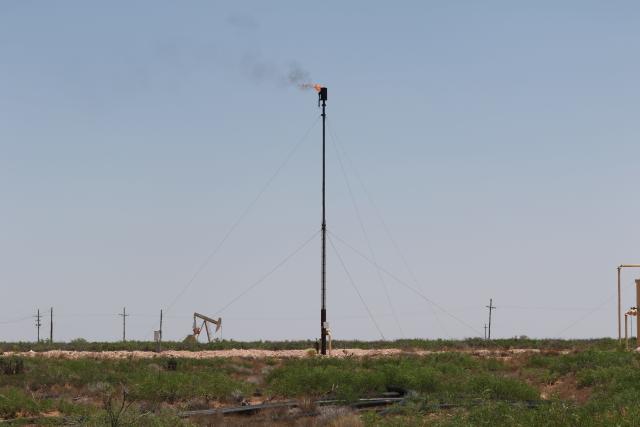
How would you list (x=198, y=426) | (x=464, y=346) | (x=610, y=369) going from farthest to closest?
(x=464, y=346), (x=610, y=369), (x=198, y=426)

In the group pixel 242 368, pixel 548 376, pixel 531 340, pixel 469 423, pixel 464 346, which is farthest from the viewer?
pixel 531 340

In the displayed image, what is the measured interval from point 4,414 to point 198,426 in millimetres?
7720

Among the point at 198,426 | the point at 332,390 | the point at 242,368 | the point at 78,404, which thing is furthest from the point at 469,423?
the point at 242,368

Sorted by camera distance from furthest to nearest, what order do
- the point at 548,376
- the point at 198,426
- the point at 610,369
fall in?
the point at 548,376, the point at 610,369, the point at 198,426

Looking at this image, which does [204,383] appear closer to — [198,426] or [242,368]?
[242,368]

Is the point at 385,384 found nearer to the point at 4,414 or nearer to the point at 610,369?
the point at 610,369

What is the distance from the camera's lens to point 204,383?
103 ft

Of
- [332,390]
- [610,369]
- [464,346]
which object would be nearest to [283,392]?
[332,390]

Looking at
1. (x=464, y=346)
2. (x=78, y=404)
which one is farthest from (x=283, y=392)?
(x=464, y=346)

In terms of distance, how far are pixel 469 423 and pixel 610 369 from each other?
13919mm

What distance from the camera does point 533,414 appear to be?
67.4ft

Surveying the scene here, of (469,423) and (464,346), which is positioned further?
(464,346)

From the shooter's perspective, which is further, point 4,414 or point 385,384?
point 385,384

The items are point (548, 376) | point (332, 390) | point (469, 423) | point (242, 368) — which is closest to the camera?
point (469, 423)
